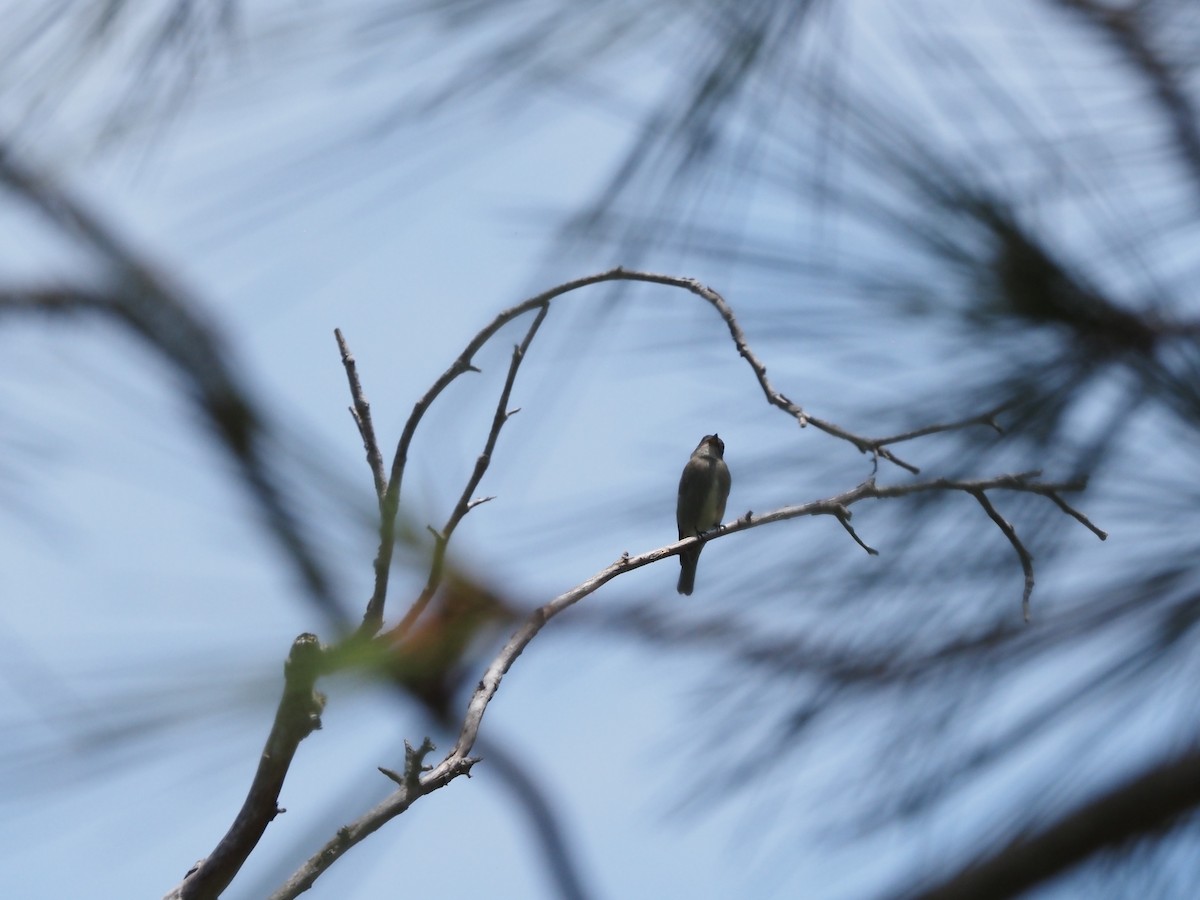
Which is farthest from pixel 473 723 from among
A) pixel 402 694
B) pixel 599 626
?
pixel 599 626

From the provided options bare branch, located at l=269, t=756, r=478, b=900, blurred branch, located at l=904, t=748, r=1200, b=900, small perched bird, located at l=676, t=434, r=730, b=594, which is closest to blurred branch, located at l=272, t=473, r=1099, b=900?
bare branch, located at l=269, t=756, r=478, b=900

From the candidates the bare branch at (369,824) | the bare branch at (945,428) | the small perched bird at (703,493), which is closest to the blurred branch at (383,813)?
the bare branch at (369,824)

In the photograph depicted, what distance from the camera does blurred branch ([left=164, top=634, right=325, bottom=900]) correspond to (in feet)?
3.55

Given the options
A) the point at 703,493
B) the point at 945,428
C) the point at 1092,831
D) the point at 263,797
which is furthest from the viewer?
the point at 703,493

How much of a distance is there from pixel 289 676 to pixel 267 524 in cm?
78

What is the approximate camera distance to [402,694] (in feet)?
6.01

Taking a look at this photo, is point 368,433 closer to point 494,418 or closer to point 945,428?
point 494,418

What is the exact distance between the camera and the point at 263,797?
1089 millimetres

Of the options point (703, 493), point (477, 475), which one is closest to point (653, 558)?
point (477, 475)

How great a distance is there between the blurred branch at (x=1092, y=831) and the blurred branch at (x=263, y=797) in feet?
1.78

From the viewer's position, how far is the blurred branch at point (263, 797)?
3.55 feet

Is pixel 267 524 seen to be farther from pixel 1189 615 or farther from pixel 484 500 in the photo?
pixel 1189 615

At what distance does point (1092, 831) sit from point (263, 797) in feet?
2.22

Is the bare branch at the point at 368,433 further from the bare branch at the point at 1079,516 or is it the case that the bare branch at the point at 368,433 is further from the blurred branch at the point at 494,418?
the bare branch at the point at 1079,516
